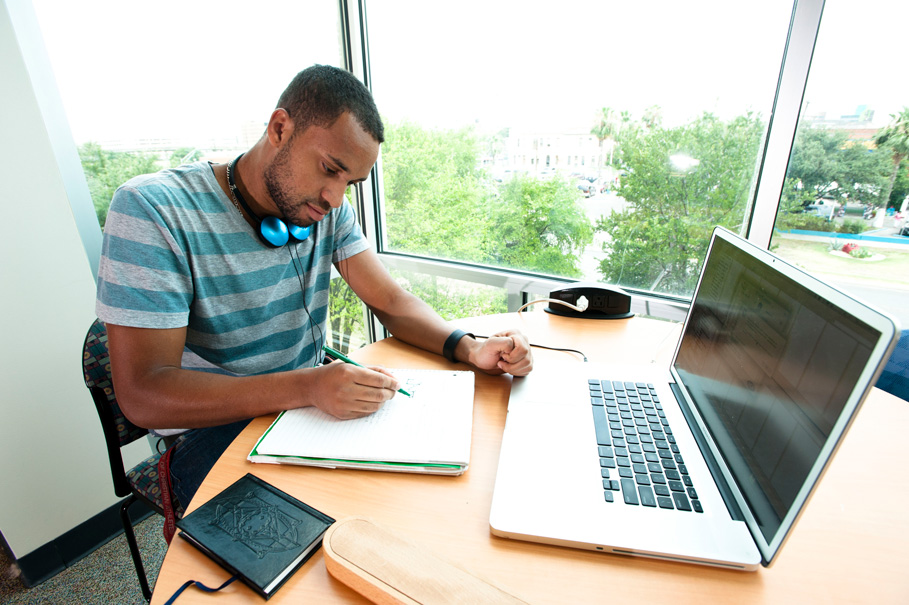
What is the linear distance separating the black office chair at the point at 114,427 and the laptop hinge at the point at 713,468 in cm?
108

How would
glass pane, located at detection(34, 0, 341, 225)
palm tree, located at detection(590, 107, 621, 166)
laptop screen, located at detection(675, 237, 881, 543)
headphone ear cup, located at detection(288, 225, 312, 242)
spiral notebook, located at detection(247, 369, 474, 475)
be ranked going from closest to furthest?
1. laptop screen, located at detection(675, 237, 881, 543)
2. spiral notebook, located at detection(247, 369, 474, 475)
3. headphone ear cup, located at detection(288, 225, 312, 242)
4. glass pane, located at detection(34, 0, 341, 225)
5. palm tree, located at detection(590, 107, 621, 166)

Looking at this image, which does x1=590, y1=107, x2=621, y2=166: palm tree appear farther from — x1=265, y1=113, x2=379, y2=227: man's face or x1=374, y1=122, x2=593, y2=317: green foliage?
x1=265, y1=113, x2=379, y2=227: man's face

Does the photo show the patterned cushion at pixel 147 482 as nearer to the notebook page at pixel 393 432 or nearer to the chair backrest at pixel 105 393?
the chair backrest at pixel 105 393

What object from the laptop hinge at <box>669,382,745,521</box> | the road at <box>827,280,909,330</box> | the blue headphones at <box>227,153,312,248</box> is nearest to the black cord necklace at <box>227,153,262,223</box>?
the blue headphones at <box>227,153,312,248</box>

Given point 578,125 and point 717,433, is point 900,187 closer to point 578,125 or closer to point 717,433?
point 578,125

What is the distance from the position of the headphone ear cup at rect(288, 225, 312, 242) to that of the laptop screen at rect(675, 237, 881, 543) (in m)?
0.95

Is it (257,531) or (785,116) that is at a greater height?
(785,116)

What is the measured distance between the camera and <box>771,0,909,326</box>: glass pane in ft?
3.78

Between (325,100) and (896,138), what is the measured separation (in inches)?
57.8

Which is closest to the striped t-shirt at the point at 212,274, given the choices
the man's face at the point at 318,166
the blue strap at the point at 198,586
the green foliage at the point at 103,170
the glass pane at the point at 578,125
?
the man's face at the point at 318,166

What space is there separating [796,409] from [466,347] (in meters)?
0.63

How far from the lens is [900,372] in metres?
1.00

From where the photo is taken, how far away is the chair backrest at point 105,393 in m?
1.00

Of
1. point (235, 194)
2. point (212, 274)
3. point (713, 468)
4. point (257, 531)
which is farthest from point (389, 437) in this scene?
point (235, 194)
